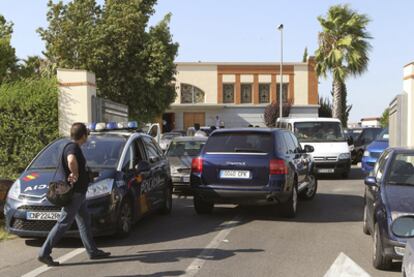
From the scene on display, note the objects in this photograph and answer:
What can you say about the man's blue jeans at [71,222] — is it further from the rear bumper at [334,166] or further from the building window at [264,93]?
the building window at [264,93]

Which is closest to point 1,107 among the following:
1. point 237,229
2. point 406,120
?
point 237,229

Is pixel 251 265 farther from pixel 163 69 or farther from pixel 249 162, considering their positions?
pixel 163 69

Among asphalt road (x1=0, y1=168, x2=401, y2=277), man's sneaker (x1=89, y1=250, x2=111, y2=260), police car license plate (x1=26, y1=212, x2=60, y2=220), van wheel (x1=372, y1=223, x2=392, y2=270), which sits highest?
police car license plate (x1=26, y1=212, x2=60, y2=220)

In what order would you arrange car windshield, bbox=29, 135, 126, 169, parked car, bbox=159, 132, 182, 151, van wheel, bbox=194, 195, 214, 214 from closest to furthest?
car windshield, bbox=29, 135, 126, 169 → van wheel, bbox=194, 195, 214, 214 → parked car, bbox=159, 132, 182, 151

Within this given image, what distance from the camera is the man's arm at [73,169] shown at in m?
6.43

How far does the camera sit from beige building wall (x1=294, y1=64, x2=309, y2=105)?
4650 centimetres

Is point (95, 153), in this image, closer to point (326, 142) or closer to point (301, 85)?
point (326, 142)

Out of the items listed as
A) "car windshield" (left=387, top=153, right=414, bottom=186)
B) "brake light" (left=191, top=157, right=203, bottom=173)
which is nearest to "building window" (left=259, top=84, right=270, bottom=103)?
"brake light" (left=191, top=157, right=203, bottom=173)

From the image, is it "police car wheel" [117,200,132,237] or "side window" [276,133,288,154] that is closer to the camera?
"police car wheel" [117,200,132,237]

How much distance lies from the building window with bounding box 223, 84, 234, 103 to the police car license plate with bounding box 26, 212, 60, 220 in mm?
39604

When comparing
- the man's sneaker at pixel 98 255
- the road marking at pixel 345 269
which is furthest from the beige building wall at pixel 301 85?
the man's sneaker at pixel 98 255

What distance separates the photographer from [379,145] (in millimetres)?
16750

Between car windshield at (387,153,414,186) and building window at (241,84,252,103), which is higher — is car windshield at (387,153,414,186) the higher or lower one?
the lower one

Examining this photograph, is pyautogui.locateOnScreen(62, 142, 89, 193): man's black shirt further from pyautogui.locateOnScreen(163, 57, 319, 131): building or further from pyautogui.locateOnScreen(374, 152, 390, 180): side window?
pyautogui.locateOnScreen(163, 57, 319, 131): building
